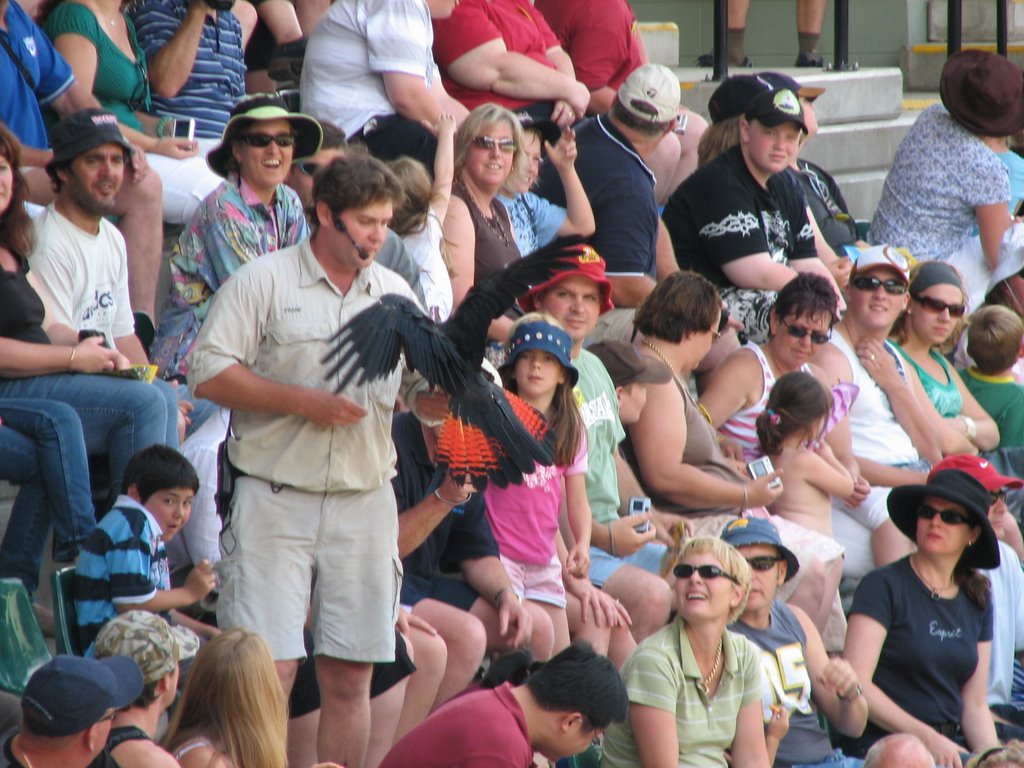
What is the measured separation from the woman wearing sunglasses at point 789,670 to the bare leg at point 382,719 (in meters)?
1.11

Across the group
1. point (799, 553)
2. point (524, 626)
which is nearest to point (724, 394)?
point (799, 553)

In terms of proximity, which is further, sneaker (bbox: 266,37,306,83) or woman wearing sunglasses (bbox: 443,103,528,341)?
sneaker (bbox: 266,37,306,83)

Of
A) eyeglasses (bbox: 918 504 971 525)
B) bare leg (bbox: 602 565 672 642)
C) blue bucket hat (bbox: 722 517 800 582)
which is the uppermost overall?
blue bucket hat (bbox: 722 517 800 582)

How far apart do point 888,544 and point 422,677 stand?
2.39 meters

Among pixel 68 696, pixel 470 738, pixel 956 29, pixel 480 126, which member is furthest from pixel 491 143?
pixel 956 29

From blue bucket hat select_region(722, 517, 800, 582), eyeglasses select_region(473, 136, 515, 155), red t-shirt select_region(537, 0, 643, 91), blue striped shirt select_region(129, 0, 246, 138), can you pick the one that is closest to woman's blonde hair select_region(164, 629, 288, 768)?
blue bucket hat select_region(722, 517, 800, 582)

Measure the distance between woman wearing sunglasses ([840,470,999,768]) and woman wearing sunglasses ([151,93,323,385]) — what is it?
7.42ft

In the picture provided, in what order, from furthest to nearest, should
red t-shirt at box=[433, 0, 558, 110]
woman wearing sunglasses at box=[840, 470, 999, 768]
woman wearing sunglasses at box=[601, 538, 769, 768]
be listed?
red t-shirt at box=[433, 0, 558, 110] < woman wearing sunglasses at box=[840, 470, 999, 768] < woman wearing sunglasses at box=[601, 538, 769, 768]

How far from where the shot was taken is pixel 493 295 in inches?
155

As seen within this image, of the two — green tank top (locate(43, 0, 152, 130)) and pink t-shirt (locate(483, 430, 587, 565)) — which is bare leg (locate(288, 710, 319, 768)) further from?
green tank top (locate(43, 0, 152, 130))

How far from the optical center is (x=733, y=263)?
6523 mm

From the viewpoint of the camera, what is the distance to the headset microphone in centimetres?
382

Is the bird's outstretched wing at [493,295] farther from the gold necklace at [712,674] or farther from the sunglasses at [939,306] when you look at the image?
the sunglasses at [939,306]

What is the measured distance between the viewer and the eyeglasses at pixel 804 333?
6012 millimetres
